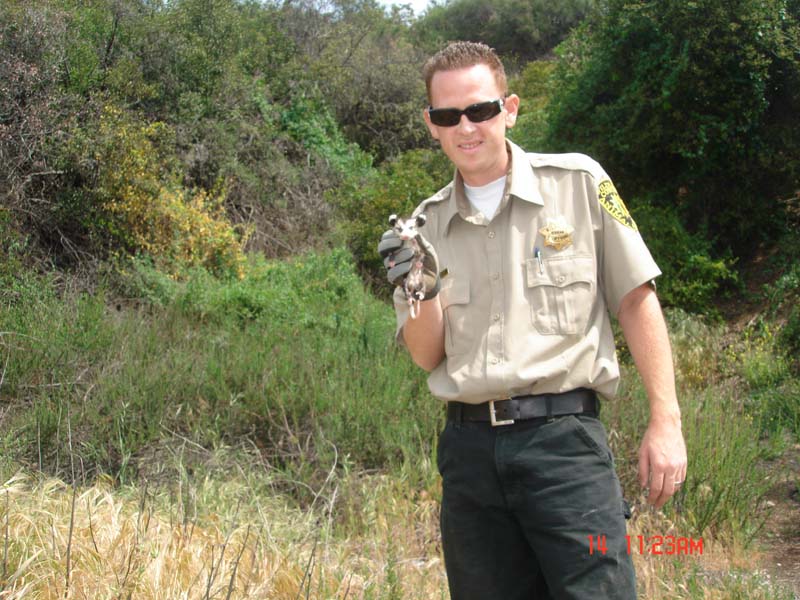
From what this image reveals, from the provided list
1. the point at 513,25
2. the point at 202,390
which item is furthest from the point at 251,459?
the point at 513,25

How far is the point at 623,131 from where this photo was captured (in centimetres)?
970

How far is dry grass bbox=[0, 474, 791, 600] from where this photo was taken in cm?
329

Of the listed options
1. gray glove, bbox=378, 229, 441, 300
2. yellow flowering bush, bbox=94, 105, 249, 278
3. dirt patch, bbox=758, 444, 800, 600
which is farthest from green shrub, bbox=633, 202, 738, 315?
gray glove, bbox=378, 229, 441, 300

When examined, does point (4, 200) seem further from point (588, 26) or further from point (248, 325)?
point (588, 26)

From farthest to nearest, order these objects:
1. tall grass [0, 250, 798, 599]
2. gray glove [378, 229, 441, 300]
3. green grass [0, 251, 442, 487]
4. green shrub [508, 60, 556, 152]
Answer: green shrub [508, 60, 556, 152] → green grass [0, 251, 442, 487] → tall grass [0, 250, 798, 599] → gray glove [378, 229, 441, 300]

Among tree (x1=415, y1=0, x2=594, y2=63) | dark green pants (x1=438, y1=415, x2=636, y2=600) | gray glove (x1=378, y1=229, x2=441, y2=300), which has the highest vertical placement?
tree (x1=415, y1=0, x2=594, y2=63)

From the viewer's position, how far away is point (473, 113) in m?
2.56

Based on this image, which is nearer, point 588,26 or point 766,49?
point 766,49

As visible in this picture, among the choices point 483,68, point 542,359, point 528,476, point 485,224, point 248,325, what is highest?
point 483,68

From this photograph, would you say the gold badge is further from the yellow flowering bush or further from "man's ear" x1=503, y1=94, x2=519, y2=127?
the yellow flowering bush

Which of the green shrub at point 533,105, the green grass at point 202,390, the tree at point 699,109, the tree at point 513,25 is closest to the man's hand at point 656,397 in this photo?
the green grass at point 202,390

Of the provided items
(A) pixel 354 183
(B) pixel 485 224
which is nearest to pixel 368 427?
(B) pixel 485 224

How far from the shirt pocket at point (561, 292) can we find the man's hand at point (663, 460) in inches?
14.1

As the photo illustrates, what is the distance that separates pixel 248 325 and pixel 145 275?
4.44 feet
